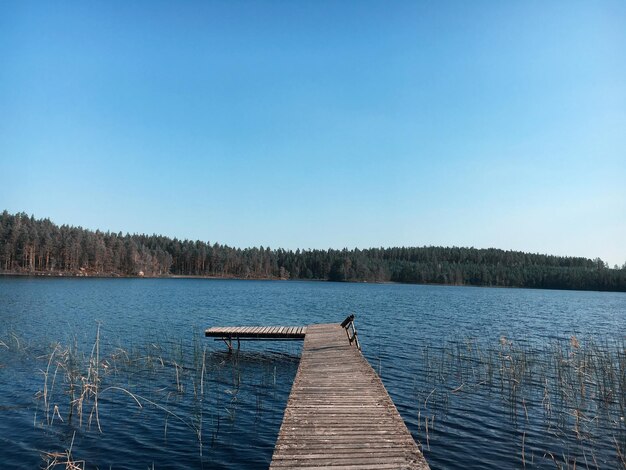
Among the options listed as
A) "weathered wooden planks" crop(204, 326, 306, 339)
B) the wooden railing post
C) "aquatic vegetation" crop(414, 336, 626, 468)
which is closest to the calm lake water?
"aquatic vegetation" crop(414, 336, 626, 468)

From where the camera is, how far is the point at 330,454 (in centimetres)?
652

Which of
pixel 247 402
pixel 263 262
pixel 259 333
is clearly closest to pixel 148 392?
pixel 247 402

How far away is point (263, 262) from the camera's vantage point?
162625mm

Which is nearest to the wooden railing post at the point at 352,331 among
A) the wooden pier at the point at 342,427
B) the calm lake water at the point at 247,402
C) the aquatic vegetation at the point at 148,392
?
the calm lake water at the point at 247,402

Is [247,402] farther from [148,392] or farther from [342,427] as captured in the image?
[342,427]

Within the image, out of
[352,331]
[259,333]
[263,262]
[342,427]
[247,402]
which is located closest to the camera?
[342,427]

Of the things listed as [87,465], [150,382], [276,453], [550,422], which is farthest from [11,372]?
[550,422]

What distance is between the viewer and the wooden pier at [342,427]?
20.7 feet

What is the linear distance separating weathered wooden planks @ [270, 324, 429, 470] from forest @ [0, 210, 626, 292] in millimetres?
109901

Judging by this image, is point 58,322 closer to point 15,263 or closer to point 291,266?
point 15,263

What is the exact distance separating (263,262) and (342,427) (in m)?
156

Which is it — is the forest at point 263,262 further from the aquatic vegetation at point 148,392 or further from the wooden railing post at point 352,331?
the wooden railing post at point 352,331

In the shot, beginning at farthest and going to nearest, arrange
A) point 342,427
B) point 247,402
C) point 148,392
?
point 148,392 → point 247,402 → point 342,427

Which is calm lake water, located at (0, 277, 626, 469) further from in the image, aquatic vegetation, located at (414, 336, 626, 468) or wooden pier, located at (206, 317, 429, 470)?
wooden pier, located at (206, 317, 429, 470)
